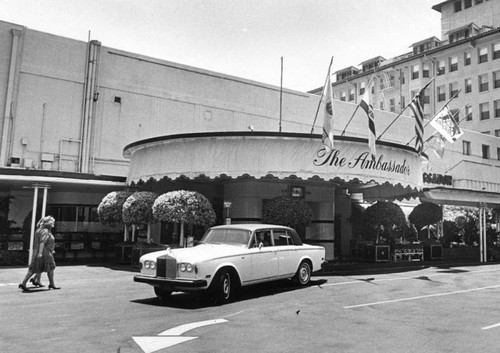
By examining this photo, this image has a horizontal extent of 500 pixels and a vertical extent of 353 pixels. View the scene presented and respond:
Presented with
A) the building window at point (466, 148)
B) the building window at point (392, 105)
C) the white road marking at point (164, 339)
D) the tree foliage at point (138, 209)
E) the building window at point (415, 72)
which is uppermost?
the building window at point (415, 72)

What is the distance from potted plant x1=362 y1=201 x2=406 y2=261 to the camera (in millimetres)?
21141

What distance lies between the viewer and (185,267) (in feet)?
30.9

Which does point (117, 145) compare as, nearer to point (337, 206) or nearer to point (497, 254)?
point (337, 206)

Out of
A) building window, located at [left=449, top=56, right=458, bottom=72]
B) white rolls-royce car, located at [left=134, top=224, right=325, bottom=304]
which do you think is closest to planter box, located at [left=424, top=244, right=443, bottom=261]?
white rolls-royce car, located at [left=134, top=224, right=325, bottom=304]

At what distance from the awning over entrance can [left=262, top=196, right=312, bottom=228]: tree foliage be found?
1.23 meters

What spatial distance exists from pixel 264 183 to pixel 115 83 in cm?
1057

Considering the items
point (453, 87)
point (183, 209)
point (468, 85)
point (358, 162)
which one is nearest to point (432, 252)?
point (358, 162)

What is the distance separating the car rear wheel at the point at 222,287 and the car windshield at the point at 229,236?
3.38 feet

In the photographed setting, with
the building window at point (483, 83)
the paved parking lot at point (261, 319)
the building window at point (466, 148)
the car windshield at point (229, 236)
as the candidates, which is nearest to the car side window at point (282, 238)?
the car windshield at point (229, 236)

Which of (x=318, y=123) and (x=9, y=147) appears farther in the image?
(x=318, y=123)

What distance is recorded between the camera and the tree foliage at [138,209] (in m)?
17.5

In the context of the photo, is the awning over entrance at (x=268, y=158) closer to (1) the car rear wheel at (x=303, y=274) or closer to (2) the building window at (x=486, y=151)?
(1) the car rear wheel at (x=303, y=274)

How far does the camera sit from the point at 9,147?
21375 mm

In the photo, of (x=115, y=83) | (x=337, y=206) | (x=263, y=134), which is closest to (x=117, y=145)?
(x=115, y=83)
